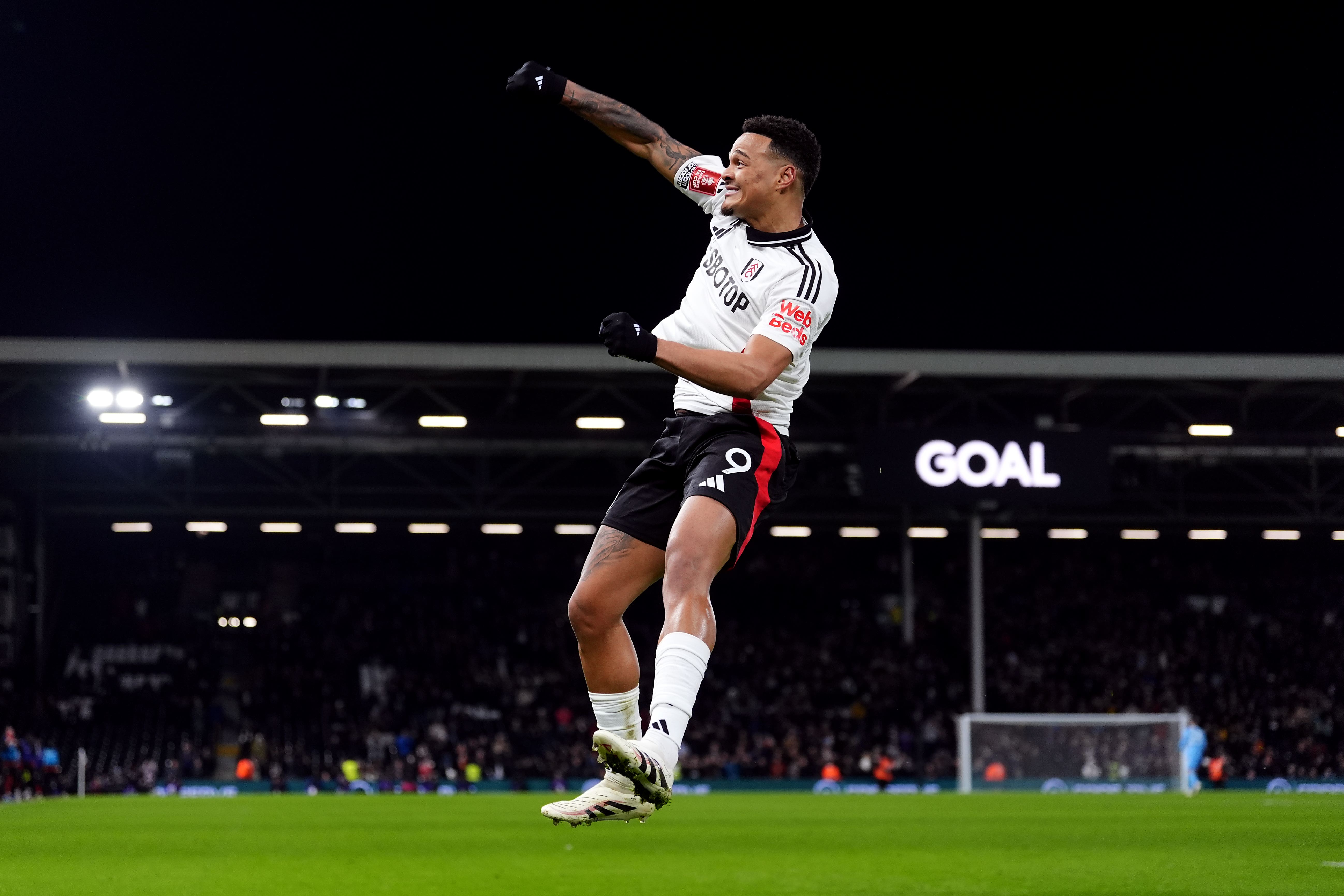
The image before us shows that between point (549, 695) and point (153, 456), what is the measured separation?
37.1 feet

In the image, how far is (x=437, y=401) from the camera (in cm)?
3216

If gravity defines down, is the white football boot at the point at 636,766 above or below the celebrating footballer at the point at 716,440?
below

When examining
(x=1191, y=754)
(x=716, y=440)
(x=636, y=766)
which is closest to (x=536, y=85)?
(x=716, y=440)

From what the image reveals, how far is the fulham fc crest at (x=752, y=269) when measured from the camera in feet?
Result: 20.9

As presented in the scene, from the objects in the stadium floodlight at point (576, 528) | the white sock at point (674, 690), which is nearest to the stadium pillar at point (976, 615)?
the stadium floodlight at point (576, 528)

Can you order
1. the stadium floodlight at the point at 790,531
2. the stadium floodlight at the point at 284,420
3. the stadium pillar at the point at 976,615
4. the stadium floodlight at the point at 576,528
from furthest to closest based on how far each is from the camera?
the stadium floodlight at the point at 790,531 → the stadium floodlight at the point at 576,528 → the stadium pillar at the point at 976,615 → the stadium floodlight at the point at 284,420

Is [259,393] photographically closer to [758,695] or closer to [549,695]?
[549,695]

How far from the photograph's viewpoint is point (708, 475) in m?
6.19

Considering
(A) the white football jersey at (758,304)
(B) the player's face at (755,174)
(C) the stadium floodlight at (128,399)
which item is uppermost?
(C) the stadium floodlight at (128,399)

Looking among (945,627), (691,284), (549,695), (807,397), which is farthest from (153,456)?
(691,284)

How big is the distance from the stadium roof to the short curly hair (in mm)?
21449

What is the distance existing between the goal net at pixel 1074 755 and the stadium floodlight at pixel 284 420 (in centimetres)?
1477

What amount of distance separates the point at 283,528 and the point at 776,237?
37297mm

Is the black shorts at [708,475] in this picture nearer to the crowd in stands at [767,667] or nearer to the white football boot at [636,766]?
the white football boot at [636,766]
